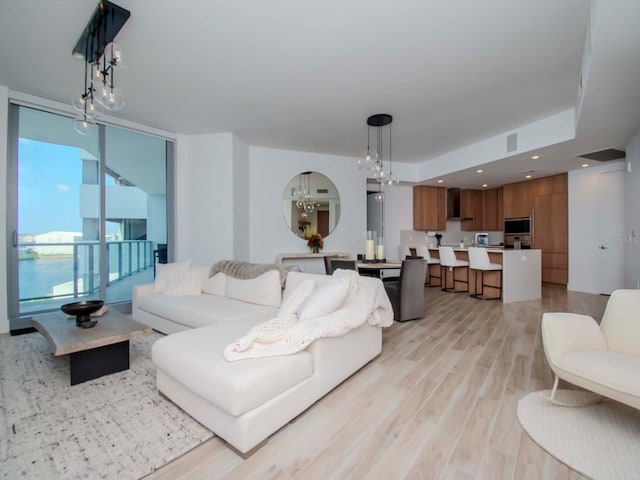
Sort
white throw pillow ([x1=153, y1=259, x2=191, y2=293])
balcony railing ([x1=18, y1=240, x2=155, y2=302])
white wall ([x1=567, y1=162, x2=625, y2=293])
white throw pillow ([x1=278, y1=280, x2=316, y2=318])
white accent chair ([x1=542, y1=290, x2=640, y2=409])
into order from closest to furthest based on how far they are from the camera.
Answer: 1. white accent chair ([x1=542, y1=290, x2=640, y2=409])
2. white throw pillow ([x1=278, y1=280, x2=316, y2=318])
3. balcony railing ([x1=18, y1=240, x2=155, y2=302])
4. white throw pillow ([x1=153, y1=259, x2=191, y2=293])
5. white wall ([x1=567, y1=162, x2=625, y2=293])

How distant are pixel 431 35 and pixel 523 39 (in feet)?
2.61

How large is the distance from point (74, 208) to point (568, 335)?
18.4 ft

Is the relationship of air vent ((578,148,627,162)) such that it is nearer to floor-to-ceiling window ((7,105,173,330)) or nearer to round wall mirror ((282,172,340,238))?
round wall mirror ((282,172,340,238))

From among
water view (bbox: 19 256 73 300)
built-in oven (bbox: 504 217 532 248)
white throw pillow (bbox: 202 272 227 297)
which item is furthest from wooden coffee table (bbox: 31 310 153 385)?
built-in oven (bbox: 504 217 532 248)

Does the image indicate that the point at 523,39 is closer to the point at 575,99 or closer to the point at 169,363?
the point at 575,99

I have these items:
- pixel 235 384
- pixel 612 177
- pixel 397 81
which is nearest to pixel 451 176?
pixel 612 177

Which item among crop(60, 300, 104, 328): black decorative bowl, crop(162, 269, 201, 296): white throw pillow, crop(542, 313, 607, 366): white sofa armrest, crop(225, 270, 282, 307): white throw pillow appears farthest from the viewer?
crop(162, 269, 201, 296): white throw pillow

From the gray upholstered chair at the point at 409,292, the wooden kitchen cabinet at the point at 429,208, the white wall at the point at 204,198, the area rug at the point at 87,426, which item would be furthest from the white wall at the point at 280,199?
A: the area rug at the point at 87,426

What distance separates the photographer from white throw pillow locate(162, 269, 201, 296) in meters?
3.58

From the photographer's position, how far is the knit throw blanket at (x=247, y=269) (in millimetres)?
3221

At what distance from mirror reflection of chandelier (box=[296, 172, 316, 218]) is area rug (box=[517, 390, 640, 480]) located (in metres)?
4.41

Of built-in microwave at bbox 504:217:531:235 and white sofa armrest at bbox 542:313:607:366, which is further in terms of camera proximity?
built-in microwave at bbox 504:217:531:235

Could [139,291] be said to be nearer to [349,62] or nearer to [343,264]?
[343,264]

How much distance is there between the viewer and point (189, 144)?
4895mm
